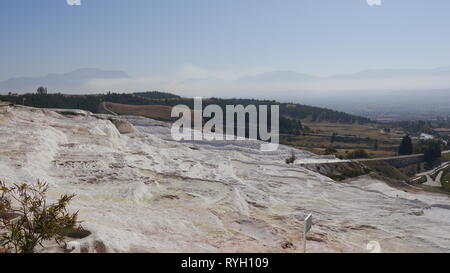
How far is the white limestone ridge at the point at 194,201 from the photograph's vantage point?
39.1ft

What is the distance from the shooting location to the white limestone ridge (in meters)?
11.9

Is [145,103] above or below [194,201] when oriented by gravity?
above

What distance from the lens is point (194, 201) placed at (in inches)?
608

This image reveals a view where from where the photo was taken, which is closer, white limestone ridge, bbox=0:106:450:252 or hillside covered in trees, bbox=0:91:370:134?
white limestone ridge, bbox=0:106:450:252

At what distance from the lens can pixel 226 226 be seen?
Result: 13.3 metres

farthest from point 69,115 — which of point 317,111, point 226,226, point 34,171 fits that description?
point 317,111

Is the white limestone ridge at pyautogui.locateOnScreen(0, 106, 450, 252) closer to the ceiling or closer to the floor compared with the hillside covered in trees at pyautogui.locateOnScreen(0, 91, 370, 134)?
closer to the floor

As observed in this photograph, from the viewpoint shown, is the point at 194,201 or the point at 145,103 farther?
the point at 145,103

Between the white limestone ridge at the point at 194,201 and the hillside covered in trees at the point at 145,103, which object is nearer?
the white limestone ridge at the point at 194,201

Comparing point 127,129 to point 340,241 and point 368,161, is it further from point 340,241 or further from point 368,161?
point 368,161

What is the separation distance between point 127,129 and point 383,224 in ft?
70.5

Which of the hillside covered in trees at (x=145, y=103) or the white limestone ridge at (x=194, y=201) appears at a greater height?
the hillside covered in trees at (x=145, y=103)
